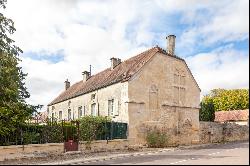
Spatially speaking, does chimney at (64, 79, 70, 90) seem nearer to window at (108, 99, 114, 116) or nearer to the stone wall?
window at (108, 99, 114, 116)

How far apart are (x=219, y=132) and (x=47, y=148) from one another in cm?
2264

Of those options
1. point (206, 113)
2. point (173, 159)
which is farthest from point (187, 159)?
point (206, 113)

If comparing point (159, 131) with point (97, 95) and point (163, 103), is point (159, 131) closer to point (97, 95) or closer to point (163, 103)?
point (163, 103)

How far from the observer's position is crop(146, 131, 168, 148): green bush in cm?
2748

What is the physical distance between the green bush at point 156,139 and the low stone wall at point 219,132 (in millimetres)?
6927

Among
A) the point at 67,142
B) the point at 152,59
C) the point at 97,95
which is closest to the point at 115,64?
the point at 97,95

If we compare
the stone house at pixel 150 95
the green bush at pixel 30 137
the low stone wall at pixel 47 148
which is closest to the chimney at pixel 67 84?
the stone house at pixel 150 95

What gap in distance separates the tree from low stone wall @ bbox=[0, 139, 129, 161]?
39.8 inches

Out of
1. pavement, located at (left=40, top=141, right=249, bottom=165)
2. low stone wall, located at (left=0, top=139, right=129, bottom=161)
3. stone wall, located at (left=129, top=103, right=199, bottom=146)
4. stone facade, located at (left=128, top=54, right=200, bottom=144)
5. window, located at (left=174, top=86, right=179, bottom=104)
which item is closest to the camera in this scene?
pavement, located at (left=40, top=141, right=249, bottom=165)

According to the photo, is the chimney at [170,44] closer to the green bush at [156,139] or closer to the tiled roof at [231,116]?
the green bush at [156,139]

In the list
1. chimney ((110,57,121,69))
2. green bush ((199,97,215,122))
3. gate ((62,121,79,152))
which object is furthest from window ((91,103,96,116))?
green bush ((199,97,215,122))

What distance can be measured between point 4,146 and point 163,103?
15207mm

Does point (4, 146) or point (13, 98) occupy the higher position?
point (13, 98)

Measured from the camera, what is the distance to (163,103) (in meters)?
30.0
